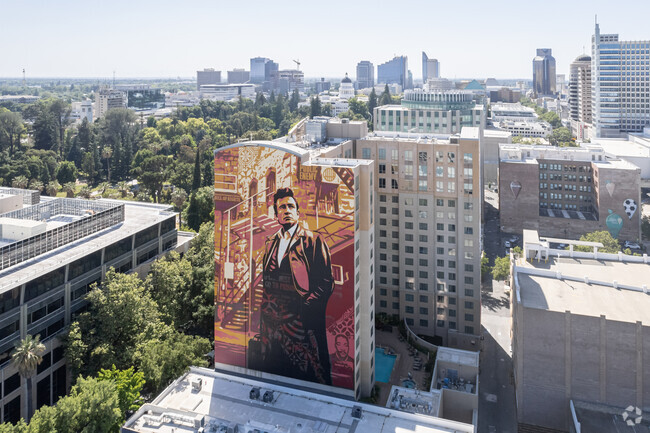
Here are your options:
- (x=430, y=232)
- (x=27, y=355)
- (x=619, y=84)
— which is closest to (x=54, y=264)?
(x=27, y=355)

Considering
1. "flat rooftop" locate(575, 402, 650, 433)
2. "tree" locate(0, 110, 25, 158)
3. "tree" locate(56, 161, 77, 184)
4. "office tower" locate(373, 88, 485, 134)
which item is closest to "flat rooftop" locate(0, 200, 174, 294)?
"flat rooftop" locate(575, 402, 650, 433)

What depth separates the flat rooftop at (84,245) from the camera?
5079cm

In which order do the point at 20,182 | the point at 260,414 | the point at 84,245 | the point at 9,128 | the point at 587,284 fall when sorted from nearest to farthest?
the point at 260,414
the point at 587,284
the point at 84,245
the point at 20,182
the point at 9,128

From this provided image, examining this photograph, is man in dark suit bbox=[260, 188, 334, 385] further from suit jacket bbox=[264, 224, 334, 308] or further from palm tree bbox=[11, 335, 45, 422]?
palm tree bbox=[11, 335, 45, 422]

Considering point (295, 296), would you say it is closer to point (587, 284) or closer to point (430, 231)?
point (430, 231)

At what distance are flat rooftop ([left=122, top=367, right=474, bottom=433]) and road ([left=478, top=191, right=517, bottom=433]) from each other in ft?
55.9

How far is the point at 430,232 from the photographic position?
66.4 meters

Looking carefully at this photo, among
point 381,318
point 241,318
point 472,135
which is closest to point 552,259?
point 472,135

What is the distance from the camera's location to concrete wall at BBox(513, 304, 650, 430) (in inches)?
1841

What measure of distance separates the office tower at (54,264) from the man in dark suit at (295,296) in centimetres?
2308

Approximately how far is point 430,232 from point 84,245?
44.7m

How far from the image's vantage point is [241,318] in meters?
51.9

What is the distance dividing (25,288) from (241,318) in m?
22.1

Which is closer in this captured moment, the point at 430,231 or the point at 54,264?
the point at 54,264
